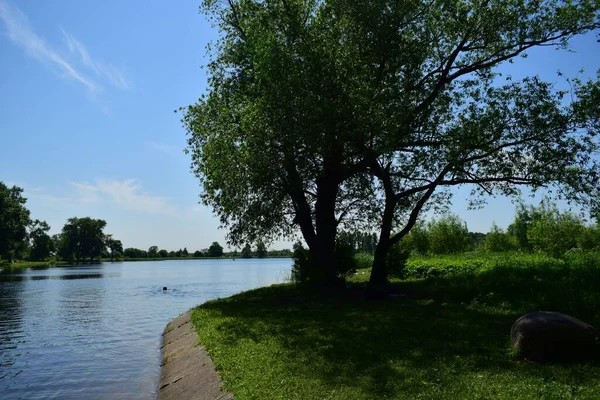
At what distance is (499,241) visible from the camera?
58406mm

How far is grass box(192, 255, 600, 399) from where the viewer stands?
9742 millimetres

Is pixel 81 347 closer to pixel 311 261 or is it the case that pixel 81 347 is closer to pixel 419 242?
pixel 311 261

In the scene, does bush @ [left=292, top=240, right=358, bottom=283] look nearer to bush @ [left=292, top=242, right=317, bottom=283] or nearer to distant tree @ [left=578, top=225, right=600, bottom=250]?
bush @ [left=292, top=242, right=317, bottom=283]

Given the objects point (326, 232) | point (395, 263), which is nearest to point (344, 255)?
point (395, 263)

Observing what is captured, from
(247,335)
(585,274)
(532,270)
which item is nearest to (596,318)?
(585,274)

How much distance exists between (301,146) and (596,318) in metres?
13.6

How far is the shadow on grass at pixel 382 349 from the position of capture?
9.82 metres

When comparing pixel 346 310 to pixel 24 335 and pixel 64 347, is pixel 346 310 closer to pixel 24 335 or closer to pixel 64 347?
pixel 64 347

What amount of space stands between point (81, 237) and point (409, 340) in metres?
194

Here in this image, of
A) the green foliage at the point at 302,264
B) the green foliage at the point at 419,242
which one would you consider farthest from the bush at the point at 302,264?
the green foliage at the point at 419,242

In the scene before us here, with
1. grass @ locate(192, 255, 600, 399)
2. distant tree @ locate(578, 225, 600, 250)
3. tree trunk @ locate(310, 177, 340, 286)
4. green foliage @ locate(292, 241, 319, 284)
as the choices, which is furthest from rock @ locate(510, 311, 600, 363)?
distant tree @ locate(578, 225, 600, 250)

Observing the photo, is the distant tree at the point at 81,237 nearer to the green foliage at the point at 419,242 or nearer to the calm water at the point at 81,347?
the calm water at the point at 81,347

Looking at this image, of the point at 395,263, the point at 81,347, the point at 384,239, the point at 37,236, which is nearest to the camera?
the point at 81,347

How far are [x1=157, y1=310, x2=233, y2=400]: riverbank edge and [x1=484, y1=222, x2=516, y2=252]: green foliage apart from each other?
47195 millimetres
